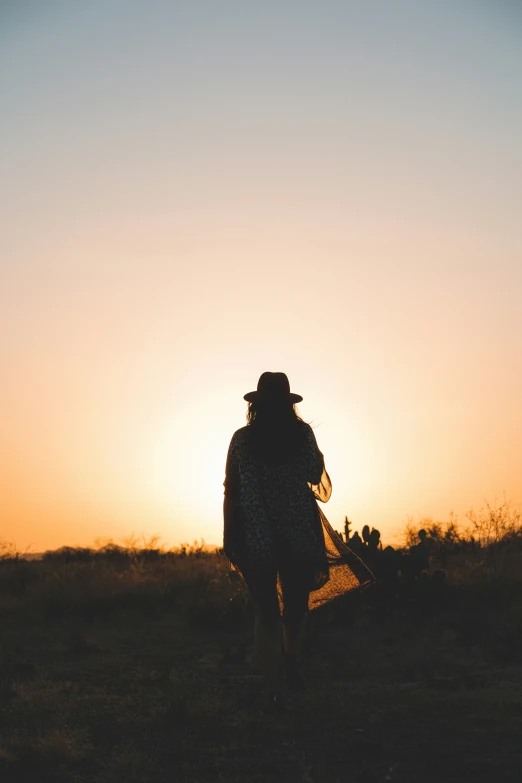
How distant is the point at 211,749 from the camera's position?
470 cm

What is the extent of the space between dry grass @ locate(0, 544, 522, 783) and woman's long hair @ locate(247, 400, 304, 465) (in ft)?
5.37

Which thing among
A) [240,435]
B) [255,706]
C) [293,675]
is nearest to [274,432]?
[240,435]

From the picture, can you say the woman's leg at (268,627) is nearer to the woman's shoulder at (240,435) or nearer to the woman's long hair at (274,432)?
the woman's long hair at (274,432)

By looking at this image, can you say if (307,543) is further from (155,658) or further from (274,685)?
(155,658)

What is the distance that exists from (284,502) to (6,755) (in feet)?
7.22

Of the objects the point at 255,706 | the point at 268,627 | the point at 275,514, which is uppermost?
the point at 275,514

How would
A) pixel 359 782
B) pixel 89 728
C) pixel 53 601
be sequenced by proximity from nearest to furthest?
pixel 359 782, pixel 89 728, pixel 53 601

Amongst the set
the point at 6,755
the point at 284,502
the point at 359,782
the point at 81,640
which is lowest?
the point at 359,782

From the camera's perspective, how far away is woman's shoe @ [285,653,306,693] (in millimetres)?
5773

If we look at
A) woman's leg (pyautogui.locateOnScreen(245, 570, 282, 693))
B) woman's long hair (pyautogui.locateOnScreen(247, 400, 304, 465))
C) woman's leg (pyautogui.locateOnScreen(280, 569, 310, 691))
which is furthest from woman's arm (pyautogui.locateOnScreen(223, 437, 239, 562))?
woman's leg (pyautogui.locateOnScreen(280, 569, 310, 691))

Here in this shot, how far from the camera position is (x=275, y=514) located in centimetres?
560

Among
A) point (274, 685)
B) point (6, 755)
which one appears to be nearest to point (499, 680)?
point (274, 685)

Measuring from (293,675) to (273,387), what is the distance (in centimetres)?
194

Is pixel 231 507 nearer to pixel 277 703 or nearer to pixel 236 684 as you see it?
pixel 277 703
